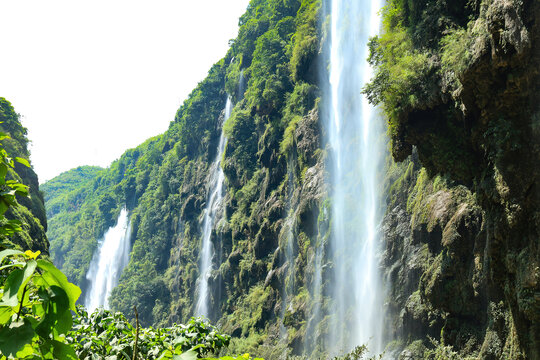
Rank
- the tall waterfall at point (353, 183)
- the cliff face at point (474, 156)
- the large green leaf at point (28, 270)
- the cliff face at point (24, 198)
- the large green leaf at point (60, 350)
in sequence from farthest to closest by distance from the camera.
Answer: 1. the cliff face at point (24, 198)
2. the tall waterfall at point (353, 183)
3. the cliff face at point (474, 156)
4. the large green leaf at point (60, 350)
5. the large green leaf at point (28, 270)

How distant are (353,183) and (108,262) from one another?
4405 cm

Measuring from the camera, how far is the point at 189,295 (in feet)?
118

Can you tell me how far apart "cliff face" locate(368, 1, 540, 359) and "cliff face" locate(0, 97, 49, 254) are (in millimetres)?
15739

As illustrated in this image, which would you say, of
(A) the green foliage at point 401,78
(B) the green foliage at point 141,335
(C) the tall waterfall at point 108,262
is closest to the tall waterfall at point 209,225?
(C) the tall waterfall at point 108,262

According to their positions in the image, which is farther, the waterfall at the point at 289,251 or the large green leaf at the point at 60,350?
the waterfall at the point at 289,251

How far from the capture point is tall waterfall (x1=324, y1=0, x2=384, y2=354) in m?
17.5

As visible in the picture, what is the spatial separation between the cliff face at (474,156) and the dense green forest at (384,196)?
0.04 metres

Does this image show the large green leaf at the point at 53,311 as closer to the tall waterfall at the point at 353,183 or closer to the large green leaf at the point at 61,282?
the large green leaf at the point at 61,282

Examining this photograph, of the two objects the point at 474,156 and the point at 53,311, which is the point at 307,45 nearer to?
the point at 474,156

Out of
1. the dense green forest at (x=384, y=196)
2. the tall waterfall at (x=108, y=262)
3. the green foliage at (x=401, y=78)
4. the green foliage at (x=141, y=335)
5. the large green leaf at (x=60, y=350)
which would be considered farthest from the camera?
the tall waterfall at (x=108, y=262)

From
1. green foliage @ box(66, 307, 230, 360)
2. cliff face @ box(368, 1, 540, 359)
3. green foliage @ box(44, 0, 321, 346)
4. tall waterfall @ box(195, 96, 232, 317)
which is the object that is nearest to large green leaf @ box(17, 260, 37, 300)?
green foliage @ box(66, 307, 230, 360)

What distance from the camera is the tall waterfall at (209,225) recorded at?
33125mm

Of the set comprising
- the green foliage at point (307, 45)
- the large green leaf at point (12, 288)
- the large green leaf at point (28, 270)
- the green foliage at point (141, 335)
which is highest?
the green foliage at point (307, 45)

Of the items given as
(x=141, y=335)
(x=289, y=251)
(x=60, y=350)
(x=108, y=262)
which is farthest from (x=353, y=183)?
(x=108, y=262)
